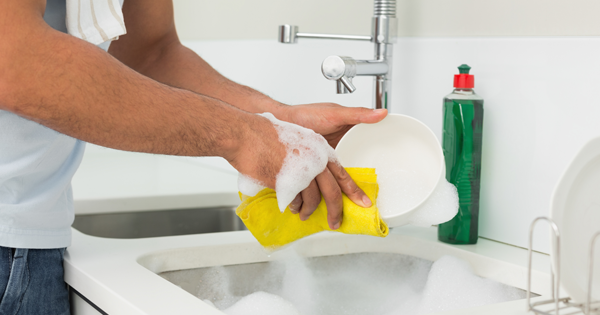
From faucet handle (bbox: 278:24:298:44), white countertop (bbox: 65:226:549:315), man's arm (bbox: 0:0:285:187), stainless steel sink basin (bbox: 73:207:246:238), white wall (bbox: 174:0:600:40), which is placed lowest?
stainless steel sink basin (bbox: 73:207:246:238)

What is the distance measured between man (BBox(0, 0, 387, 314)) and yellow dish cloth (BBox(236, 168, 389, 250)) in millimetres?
16

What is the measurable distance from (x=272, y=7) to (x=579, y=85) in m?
1.02

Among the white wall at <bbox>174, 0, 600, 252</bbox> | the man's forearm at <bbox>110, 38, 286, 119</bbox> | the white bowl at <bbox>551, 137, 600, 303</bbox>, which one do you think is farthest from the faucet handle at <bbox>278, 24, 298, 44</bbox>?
the white bowl at <bbox>551, 137, 600, 303</bbox>

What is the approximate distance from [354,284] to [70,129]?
0.61 meters

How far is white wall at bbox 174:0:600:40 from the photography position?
0.92 meters

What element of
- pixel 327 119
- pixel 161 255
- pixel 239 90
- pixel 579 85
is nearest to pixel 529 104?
pixel 579 85

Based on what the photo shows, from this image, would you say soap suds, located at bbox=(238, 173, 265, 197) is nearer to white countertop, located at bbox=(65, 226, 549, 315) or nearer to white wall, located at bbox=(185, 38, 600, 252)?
white countertop, located at bbox=(65, 226, 549, 315)

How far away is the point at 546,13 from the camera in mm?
946

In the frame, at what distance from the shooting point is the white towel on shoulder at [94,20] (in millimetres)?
867

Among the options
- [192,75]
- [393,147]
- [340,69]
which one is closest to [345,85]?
[340,69]

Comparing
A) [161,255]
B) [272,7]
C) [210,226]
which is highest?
[272,7]

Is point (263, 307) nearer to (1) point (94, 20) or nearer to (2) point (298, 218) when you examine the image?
(2) point (298, 218)

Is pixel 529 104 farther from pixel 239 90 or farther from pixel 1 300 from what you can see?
pixel 1 300

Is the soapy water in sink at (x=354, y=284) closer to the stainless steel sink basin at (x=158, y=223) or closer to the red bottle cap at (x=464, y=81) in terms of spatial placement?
the red bottle cap at (x=464, y=81)
